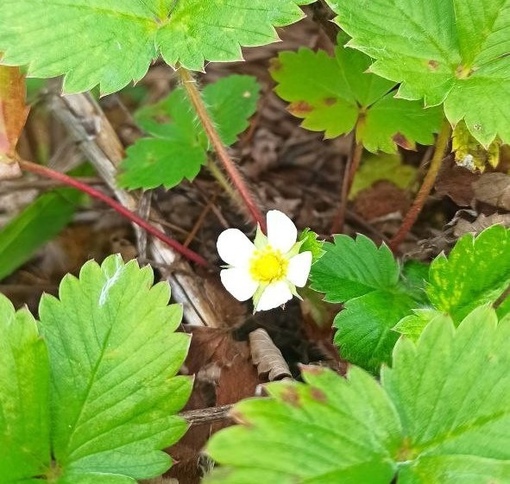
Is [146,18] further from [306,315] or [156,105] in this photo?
[306,315]

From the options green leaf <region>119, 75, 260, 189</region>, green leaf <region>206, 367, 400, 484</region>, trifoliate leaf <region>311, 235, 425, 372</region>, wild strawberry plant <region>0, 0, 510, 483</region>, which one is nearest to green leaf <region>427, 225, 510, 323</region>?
wild strawberry plant <region>0, 0, 510, 483</region>

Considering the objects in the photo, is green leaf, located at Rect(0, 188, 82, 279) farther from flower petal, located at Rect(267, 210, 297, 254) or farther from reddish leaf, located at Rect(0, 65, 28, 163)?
flower petal, located at Rect(267, 210, 297, 254)

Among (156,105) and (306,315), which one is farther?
(156,105)

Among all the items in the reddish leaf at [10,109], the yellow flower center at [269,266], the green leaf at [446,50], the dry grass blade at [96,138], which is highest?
the reddish leaf at [10,109]

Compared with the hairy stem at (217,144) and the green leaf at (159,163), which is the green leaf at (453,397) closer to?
the hairy stem at (217,144)

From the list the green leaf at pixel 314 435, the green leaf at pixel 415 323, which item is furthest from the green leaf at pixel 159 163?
the green leaf at pixel 314 435

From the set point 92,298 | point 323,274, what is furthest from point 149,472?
point 323,274
